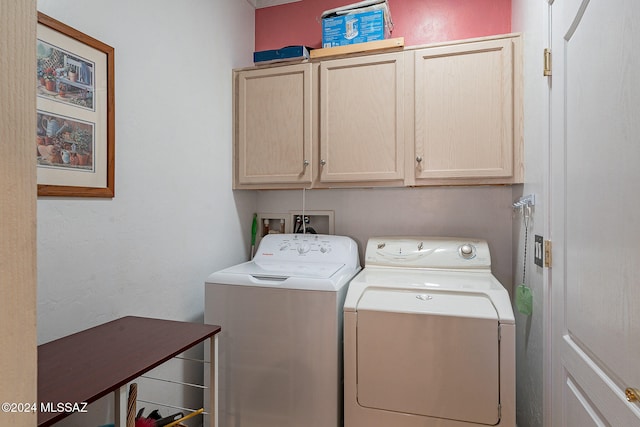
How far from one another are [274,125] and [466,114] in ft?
3.69

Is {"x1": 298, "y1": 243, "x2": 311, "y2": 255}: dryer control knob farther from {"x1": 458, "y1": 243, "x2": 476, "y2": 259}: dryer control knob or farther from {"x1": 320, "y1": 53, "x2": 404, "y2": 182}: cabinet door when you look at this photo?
{"x1": 458, "y1": 243, "x2": 476, "y2": 259}: dryer control knob

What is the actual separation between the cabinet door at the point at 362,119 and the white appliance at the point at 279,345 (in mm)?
638

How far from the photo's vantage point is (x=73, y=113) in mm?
1273

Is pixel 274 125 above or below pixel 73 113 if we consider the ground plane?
above

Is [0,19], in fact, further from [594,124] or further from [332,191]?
[332,191]

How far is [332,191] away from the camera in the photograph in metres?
2.43

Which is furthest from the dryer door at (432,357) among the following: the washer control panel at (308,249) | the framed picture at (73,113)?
the framed picture at (73,113)

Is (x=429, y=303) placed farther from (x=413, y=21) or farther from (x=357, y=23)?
(x=413, y=21)

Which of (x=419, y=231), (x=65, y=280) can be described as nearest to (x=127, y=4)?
(x=65, y=280)

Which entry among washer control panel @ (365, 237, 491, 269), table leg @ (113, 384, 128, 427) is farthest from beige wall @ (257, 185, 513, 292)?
table leg @ (113, 384, 128, 427)

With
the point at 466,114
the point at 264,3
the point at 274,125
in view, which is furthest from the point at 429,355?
the point at 264,3

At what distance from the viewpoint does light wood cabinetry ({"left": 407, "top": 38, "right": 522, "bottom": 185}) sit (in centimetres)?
181

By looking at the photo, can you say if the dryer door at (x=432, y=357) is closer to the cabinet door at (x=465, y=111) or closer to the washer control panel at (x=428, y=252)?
the washer control panel at (x=428, y=252)

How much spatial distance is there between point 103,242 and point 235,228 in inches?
39.1
